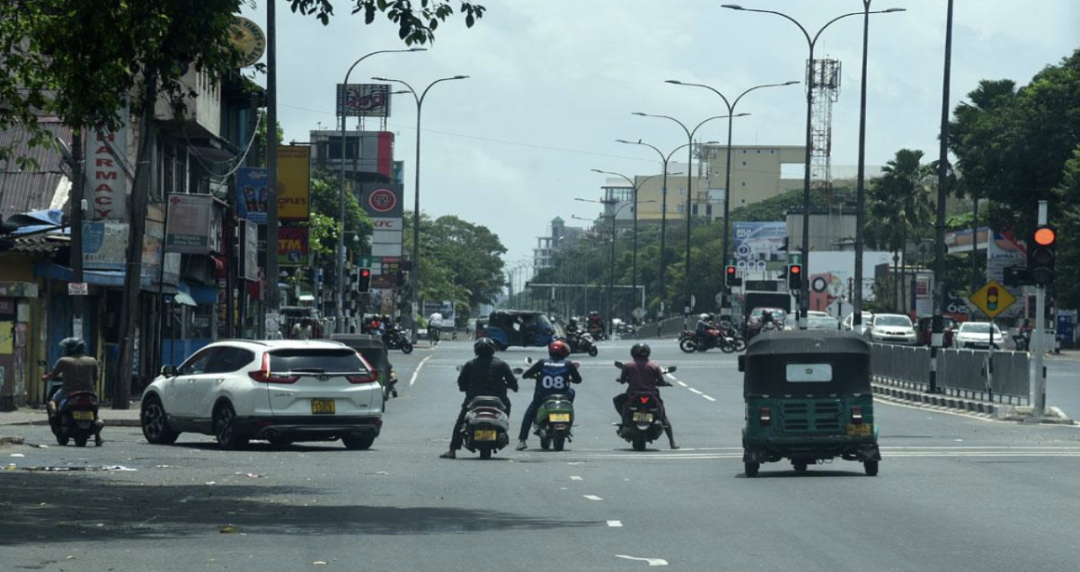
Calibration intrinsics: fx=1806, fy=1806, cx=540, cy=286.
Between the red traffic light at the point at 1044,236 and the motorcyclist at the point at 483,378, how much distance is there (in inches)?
463

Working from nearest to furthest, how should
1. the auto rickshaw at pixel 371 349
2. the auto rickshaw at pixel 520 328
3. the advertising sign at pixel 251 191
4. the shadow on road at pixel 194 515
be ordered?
1. the shadow on road at pixel 194 515
2. the auto rickshaw at pixel 371 349
3. the advertising sign at pixel 251 191
4. the auto rickshaw at pixel 520 328

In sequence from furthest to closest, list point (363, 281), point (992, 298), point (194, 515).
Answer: point (363, 281)
point (992, 298)
point (194, 515)

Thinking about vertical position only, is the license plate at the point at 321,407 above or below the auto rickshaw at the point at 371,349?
below

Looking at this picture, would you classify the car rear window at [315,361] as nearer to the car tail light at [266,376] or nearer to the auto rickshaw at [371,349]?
the car tail light at [266,376]

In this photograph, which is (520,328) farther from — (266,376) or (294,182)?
(266,376)

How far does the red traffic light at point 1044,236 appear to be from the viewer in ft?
102

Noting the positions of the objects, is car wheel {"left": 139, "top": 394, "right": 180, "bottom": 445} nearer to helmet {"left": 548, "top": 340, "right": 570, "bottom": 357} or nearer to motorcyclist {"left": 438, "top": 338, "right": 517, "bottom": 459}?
motorcyclist {"left": 438, "top": 338, "right": 517, "bottom": 459}

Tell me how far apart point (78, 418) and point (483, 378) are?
5736mm

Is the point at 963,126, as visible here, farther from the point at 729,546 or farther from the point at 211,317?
the point at 729,546

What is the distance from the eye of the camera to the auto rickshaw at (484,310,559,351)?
71312 mm

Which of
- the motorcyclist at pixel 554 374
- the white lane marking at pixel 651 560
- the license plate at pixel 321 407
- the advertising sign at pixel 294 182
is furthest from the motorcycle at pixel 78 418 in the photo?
the advertising sign at pixel 294 182

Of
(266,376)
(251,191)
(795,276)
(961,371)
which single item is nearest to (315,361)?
(266,376)

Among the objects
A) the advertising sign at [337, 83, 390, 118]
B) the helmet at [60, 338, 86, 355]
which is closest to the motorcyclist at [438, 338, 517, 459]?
the helmet at [60, 338, 86, 355]

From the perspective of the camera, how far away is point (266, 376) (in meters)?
25.2
